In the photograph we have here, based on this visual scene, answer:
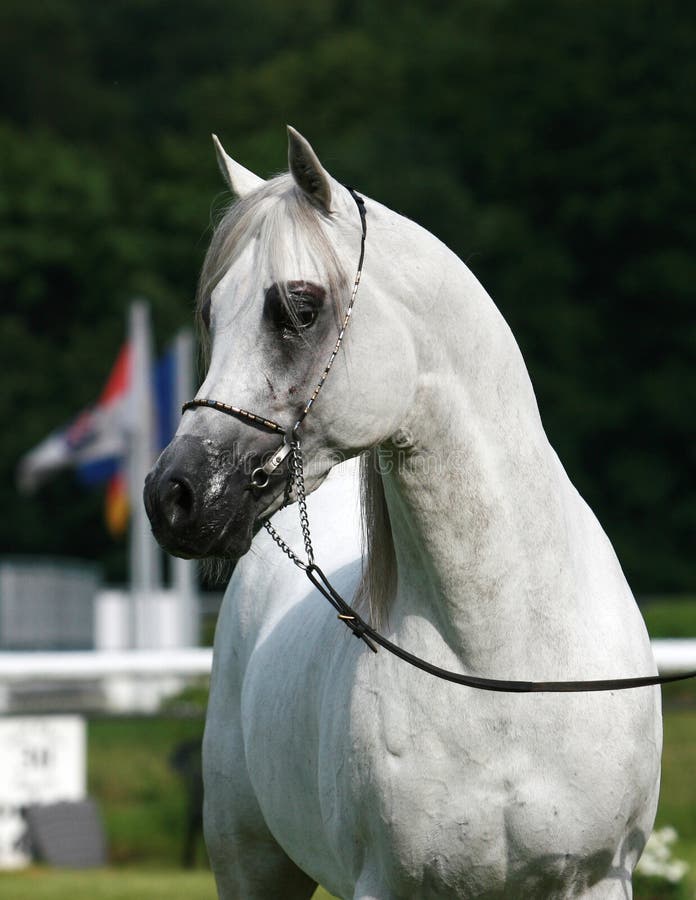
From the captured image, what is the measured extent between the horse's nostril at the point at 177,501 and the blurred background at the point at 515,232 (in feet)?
90.7

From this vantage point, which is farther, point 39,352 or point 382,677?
point 39,352

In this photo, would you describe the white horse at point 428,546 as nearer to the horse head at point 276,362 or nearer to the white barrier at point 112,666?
the horse head at point 276,362

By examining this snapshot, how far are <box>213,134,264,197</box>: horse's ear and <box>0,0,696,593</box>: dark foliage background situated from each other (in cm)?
2966

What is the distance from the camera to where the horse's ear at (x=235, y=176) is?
3770mm

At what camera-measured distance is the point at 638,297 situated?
36.2 metres

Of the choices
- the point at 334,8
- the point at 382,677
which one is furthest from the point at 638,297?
the point at 382,677

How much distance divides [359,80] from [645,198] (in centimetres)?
1507

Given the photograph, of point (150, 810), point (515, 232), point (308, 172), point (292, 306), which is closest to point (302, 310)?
point (292, 306)

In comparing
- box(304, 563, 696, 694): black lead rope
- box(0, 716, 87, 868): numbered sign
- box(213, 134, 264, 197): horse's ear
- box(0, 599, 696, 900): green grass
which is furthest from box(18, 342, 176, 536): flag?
box(304, 563, 696, 694): black lead rope

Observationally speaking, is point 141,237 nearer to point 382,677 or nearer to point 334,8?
point 334,8

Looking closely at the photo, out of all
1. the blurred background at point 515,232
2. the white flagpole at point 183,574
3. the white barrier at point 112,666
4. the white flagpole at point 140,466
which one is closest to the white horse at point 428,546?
the white barrier at point 112,666

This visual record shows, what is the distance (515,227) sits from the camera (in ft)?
119

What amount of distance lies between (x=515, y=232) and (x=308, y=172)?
110ft

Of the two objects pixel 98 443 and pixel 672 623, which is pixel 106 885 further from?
pixel 98 443
